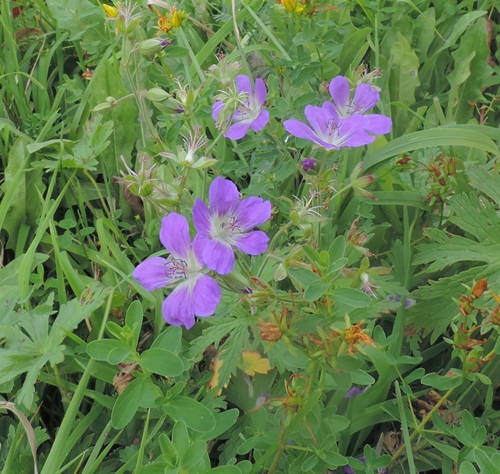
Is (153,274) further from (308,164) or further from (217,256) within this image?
(308,164)

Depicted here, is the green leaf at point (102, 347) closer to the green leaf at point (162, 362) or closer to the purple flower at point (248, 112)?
the green leaf at point (162, 362)

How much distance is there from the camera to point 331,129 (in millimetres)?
1346

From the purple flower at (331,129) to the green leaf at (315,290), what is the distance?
0.36m

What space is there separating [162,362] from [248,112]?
0.77 m

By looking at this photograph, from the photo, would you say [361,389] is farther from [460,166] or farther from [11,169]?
[11,169]

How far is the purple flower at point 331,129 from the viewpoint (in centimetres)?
126

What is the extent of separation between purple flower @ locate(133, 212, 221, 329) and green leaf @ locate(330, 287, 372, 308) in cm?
22

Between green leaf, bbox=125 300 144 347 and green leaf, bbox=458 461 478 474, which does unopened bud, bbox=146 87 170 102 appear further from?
green leaf, bbox=458 461 478 474

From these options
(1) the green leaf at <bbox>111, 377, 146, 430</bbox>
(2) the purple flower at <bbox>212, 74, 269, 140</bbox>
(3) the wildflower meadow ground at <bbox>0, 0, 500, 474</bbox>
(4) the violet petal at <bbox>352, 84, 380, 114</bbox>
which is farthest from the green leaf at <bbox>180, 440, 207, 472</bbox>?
(4) the violet petal at <bbox>352, 84, 380, 114</bbox>

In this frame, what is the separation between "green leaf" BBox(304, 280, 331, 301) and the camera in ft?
3.37

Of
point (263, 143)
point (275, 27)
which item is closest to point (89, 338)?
point (263, 143)

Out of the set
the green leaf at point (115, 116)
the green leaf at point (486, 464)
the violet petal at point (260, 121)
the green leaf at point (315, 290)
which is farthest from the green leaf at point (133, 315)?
the green leaf at point (115, 116)

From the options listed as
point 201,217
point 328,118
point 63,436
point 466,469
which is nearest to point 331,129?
point 328,118

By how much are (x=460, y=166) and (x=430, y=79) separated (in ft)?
2.29
